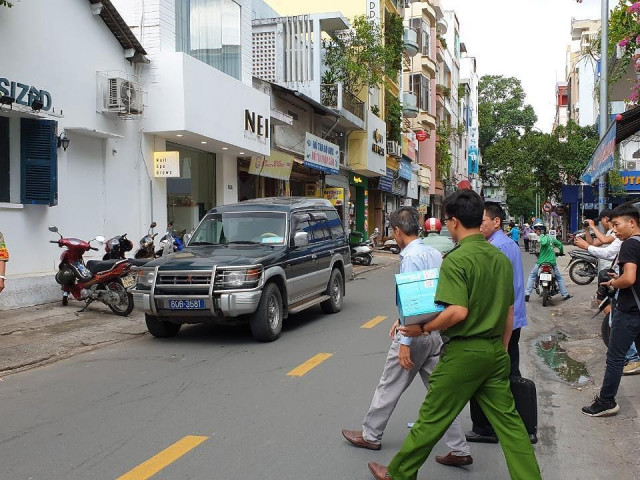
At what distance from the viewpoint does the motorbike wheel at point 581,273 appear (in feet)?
54.9

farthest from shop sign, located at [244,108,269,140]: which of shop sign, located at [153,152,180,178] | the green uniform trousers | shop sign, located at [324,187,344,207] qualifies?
the green uniform trousers

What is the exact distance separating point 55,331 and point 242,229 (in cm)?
327

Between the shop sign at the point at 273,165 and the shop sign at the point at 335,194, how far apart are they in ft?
14.4

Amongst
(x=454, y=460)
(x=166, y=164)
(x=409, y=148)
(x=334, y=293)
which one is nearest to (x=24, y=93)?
(x=166, y=164)

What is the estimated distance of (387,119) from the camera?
3675cm

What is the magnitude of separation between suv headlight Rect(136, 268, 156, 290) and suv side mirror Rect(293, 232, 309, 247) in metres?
2.29

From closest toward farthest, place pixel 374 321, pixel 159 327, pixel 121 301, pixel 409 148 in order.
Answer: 1. pixel 159 327
2. pixel 374 321
3. pixel 121 301
4. pixel 409 148

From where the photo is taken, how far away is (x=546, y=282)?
13.1 m

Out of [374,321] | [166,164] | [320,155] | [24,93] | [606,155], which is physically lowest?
[374,321]

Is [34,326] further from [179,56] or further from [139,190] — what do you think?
[179,56]

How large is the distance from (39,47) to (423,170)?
37.7 m

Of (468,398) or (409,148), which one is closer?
(468,398)

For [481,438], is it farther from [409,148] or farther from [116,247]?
[409,148]

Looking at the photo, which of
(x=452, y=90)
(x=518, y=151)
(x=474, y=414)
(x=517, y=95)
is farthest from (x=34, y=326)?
(x=517, y=95)
